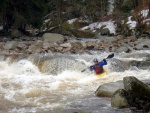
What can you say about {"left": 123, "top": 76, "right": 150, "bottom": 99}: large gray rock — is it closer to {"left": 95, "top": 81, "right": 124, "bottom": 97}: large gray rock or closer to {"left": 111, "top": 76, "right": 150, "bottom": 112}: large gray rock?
{"left": 111, "top": 76, "right": 150, "bottom": 112}: large gray rock

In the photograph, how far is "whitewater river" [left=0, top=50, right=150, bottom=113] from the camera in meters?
7.32

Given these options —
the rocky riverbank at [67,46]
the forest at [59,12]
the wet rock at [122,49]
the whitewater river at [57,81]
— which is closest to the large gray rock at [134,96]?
the whitewater river at [57,81]

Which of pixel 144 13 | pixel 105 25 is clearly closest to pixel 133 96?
pixel 144 13

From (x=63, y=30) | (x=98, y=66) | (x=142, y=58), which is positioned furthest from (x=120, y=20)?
(x=98, y=66)

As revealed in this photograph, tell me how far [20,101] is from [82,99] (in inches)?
61.0

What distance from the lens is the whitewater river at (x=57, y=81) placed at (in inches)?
288

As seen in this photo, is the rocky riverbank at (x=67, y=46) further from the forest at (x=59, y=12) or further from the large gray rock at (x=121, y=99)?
the large gray rock at (x=121, y=99)

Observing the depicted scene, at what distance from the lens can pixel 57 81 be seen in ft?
34.6

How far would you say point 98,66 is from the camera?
11.0m

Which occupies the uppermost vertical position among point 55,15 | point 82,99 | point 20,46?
point 55,15

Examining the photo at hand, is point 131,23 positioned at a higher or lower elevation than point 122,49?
higher

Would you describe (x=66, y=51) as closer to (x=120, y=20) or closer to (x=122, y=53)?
(x=122, y=53)

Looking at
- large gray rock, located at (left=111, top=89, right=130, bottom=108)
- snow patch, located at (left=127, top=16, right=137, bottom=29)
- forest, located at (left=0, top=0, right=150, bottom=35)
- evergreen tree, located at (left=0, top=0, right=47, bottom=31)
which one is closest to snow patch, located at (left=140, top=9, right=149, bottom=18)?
forest, located at (left=0, top=0, right=150, bottom=35)

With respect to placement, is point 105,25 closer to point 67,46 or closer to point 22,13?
point 22,13
